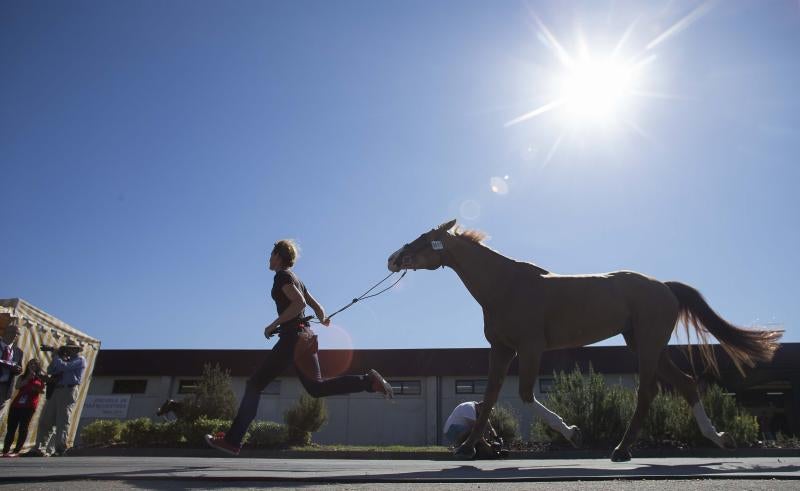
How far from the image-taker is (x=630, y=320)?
502 cm

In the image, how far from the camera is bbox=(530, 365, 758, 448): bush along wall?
10.2m

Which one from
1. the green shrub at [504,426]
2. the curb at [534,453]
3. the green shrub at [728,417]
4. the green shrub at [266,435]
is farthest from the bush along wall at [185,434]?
the green shrub at [728,417]

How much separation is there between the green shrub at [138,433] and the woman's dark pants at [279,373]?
43.4 feet

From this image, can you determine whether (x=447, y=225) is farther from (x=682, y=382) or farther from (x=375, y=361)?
(x=375, y=361)

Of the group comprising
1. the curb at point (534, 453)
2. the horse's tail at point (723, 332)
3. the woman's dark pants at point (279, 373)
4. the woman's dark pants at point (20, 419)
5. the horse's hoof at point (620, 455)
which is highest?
the horse's tail at point (723, 332)

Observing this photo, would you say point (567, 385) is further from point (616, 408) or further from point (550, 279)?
point (550, 279)

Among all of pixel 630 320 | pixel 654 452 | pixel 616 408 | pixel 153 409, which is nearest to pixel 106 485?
pixel 630 320

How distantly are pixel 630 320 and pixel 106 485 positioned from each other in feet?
14.5

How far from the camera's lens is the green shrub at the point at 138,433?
15.5 m

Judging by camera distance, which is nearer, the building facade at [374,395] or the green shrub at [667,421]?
the green shrub at [667,421]

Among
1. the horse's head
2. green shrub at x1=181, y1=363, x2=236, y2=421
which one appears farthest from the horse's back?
green shrub at x1=181, y1=363, x2=236, y2=421

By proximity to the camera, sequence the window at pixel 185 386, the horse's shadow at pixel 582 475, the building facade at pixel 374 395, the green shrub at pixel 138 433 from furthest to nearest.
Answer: the window at pixel 185 386
the building facade at pixel 374 395
the green shrub at pixel 138 433
the horse's shadow at pixel 582 475

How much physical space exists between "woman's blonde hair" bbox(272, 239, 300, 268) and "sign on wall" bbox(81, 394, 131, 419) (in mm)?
27892

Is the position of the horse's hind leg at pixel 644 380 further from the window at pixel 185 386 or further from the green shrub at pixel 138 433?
the window at pixel 185 386
